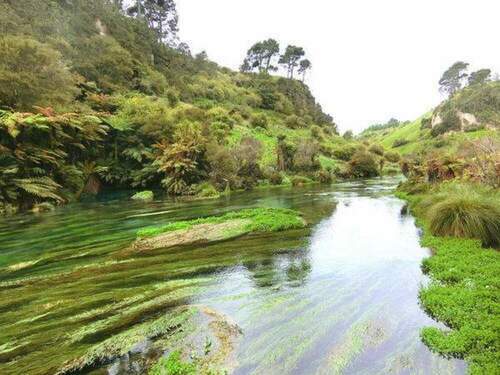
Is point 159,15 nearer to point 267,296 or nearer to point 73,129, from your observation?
point 73,129

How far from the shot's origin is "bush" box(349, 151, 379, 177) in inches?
1668

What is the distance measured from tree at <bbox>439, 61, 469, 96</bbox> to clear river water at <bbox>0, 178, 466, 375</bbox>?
10124 centimetres

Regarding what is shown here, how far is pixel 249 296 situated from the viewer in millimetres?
6555

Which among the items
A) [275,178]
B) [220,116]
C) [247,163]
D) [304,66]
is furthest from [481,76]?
[247,163]

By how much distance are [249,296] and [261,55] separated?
77.8m

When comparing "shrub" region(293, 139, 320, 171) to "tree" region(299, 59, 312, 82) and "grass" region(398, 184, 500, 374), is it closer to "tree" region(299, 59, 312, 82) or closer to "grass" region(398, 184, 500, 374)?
"grass" region(398, 184, 500, 374)

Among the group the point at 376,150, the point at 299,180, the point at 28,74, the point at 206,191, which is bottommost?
the point at 206,191

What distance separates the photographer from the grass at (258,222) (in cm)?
1195

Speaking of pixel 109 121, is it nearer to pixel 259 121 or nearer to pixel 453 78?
pixel 259 121

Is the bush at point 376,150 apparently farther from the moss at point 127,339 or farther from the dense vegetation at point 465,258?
the moss at point 127,339

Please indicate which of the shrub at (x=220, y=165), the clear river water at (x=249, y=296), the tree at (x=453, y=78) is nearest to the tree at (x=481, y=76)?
the tree at (x=453, y=78)

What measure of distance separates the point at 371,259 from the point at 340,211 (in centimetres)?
782

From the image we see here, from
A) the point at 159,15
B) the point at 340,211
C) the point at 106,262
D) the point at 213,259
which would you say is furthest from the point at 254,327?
the point at 159,15

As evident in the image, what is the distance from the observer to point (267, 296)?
257 inches
